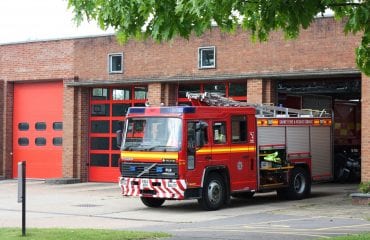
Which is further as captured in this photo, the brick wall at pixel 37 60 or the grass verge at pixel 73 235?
the brick wall at pixel 37 60

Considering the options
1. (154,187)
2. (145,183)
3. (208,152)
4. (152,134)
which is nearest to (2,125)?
(152,134)

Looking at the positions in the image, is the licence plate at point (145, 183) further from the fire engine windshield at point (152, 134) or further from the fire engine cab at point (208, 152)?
the fire engine windshield at point (152, 134)

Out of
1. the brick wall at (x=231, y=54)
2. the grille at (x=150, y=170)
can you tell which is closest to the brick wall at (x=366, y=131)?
the brick wall at (x=231, y=54)

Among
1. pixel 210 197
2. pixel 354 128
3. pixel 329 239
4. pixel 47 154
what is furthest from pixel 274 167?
pixel 47 154

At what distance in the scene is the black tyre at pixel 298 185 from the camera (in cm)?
2003

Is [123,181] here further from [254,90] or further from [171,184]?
[254,90]

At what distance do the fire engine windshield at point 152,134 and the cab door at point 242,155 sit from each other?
71.5 inches

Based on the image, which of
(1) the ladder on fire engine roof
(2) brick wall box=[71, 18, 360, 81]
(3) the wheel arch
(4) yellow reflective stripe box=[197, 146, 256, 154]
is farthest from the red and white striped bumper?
(2) brick wall box=[71, 18, 360, 81]

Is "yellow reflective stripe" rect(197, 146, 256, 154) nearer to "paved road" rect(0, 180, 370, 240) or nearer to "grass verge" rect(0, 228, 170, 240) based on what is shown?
"paved road" rect(0, 180, 370, 240)

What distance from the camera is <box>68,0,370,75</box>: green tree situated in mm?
8641

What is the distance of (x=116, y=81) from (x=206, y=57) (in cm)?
388

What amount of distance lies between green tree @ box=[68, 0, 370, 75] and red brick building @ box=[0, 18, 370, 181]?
1175cm

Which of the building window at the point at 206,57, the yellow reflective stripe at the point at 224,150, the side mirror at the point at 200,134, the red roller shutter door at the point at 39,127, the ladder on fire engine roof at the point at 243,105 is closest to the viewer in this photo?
the side mirror at the point at 200,134

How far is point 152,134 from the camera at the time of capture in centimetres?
1731
